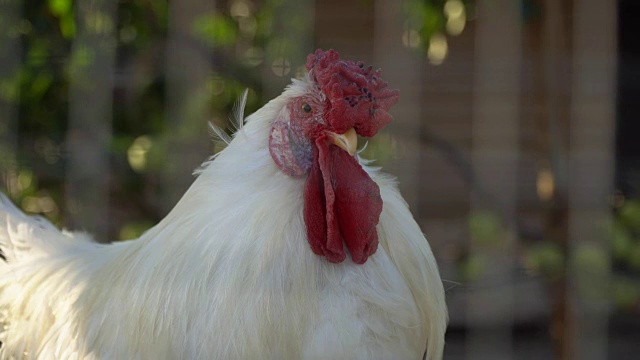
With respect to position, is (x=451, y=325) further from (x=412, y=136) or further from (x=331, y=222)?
(x=331, y=222)

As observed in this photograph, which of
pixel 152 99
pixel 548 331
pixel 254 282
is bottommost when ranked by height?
pixel 548 331

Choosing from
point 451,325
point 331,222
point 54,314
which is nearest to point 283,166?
point 331,222

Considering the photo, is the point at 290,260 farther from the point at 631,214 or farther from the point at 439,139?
the point at 439,139

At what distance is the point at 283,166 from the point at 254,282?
38 cm

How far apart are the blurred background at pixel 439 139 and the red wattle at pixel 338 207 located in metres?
1.29

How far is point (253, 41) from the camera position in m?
4.95

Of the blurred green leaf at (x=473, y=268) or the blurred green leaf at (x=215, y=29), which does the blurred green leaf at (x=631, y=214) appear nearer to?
the blurred green leaf at (x=473, y=268)

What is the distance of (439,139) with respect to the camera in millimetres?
5195

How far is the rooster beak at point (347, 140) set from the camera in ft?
8.32

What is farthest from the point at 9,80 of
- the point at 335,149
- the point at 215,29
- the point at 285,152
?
the point at 335,149

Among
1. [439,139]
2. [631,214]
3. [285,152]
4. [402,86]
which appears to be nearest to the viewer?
[285,152]

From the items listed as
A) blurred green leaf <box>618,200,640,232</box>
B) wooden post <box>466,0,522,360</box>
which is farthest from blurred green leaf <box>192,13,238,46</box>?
blurred green leaf <box>618,200,640,232</box>

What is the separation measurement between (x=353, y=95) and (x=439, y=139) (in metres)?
2.74

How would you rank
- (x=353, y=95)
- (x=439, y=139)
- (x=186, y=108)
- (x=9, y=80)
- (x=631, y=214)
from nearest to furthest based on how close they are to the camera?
(x=353, y=95)
(x=9, y=80)
(x=186, y=108)
(x=631, y=214)
(x=439, y=139)
